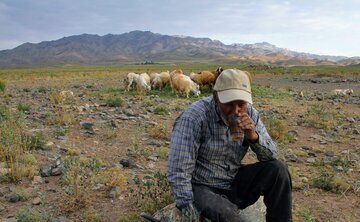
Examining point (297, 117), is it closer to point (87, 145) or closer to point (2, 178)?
point (87, 145)

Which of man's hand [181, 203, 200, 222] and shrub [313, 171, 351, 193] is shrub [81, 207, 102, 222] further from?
shrub [313, 171, 351, 193]

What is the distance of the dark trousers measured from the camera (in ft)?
11.1

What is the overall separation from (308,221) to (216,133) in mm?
1644

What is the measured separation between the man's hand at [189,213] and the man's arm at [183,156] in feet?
0.13

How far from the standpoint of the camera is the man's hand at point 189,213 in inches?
132

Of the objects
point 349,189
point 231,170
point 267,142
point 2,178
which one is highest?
point 267,142

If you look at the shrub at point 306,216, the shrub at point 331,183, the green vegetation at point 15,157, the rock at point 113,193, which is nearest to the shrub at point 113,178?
the rock at point 113,193

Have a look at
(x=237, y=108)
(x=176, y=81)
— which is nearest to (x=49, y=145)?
(x=237, y=108)

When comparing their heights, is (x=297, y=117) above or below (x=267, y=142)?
below

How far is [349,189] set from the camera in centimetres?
576

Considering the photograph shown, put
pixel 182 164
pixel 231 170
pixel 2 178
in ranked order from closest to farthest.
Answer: pixel 182 164, pixel 231 170, pixel 2 178

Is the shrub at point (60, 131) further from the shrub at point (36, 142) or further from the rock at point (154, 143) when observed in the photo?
the rock at point (154, 143)

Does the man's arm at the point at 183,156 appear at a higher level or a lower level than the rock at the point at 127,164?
higher

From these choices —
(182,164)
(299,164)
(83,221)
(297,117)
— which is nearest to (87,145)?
(83,221)
